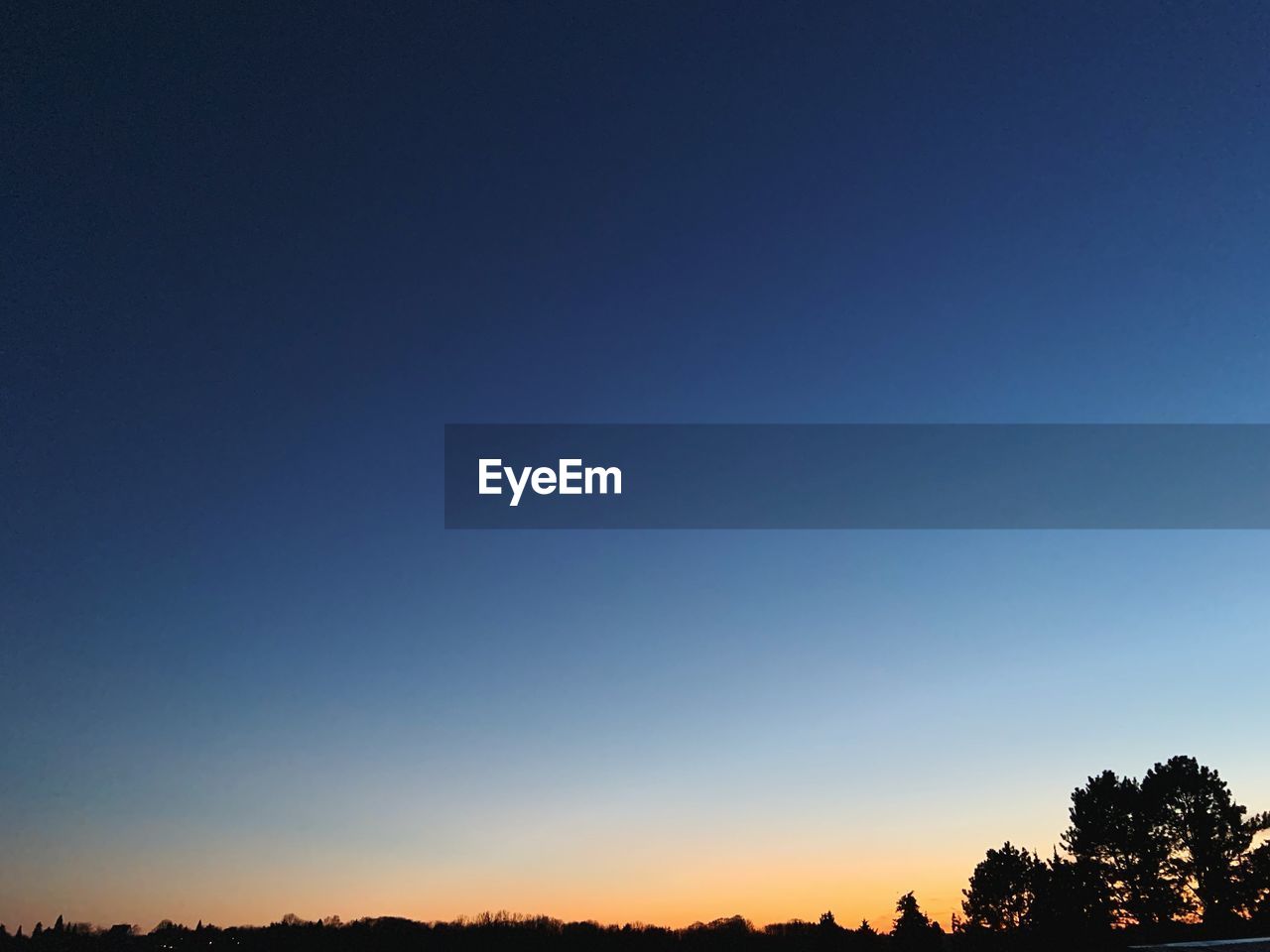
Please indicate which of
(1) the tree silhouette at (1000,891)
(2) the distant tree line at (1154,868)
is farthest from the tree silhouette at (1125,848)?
(1) the tree silhouette at (1000,891)

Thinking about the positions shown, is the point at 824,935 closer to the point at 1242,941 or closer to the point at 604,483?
the point at 1242,941

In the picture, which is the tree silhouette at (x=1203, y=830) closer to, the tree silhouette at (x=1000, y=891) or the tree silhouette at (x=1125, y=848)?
the tree silhouette at (x=1125, y=848)

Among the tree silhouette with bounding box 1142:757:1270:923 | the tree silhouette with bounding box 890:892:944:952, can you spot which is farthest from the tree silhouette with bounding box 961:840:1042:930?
the tree silhouette with bounding box 1142:757:1270:923

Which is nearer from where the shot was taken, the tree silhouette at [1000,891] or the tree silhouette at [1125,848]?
the tree silhouette at [1125,848]

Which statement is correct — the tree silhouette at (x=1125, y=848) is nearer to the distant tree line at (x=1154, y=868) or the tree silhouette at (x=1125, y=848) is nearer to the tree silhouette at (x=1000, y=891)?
the distant tree line at (x=1154, y=868)

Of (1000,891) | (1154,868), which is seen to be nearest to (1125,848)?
(1154,868)

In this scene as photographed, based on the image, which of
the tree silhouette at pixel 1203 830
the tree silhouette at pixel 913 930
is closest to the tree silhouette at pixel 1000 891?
the tree silhouette at pixel 913 930

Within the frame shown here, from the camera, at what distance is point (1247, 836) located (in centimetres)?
5866

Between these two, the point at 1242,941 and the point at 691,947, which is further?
the point at 691,947

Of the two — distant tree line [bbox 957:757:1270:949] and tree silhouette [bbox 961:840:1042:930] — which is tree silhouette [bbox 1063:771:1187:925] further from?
tree silhouette [bbox 961:840:1042:930]

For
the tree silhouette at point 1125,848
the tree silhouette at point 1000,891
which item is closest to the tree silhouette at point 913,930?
the tree silhouette at point 1000,891

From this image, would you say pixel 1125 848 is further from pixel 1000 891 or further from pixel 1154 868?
pixel 1000 891

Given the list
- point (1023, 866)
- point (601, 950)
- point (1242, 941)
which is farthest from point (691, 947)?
point (1242, 941)

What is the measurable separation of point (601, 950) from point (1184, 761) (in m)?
170
